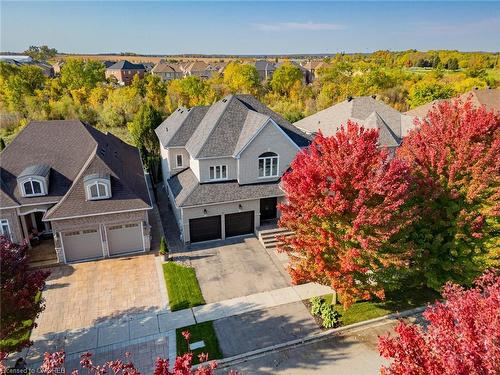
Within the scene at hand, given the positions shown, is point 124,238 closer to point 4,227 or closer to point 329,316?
point 4,227

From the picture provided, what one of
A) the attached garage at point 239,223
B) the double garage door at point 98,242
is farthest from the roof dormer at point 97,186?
the attached garage at point 239,223

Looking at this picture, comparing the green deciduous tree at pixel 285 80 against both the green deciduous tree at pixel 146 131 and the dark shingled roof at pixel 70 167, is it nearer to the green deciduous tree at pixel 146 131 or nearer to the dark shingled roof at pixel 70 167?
the green deciduous tree at pixel 146 131

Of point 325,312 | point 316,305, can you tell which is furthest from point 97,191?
point 325,312

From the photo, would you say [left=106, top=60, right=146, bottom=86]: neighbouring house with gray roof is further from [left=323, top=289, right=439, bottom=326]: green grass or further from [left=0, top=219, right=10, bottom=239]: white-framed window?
[left=323, top=289, right=439, bottom=326]: green grass

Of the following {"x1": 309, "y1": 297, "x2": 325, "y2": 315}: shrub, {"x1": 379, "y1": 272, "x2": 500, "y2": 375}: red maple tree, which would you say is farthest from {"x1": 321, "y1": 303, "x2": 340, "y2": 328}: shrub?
{"x1": 379, "y1": 272, "x2": 500, "y2": 375}: red maple tree

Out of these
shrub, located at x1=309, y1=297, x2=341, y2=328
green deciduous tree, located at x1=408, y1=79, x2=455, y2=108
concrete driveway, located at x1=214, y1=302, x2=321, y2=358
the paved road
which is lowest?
the paved road

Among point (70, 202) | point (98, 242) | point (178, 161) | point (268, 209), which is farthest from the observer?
point (178, 161)
